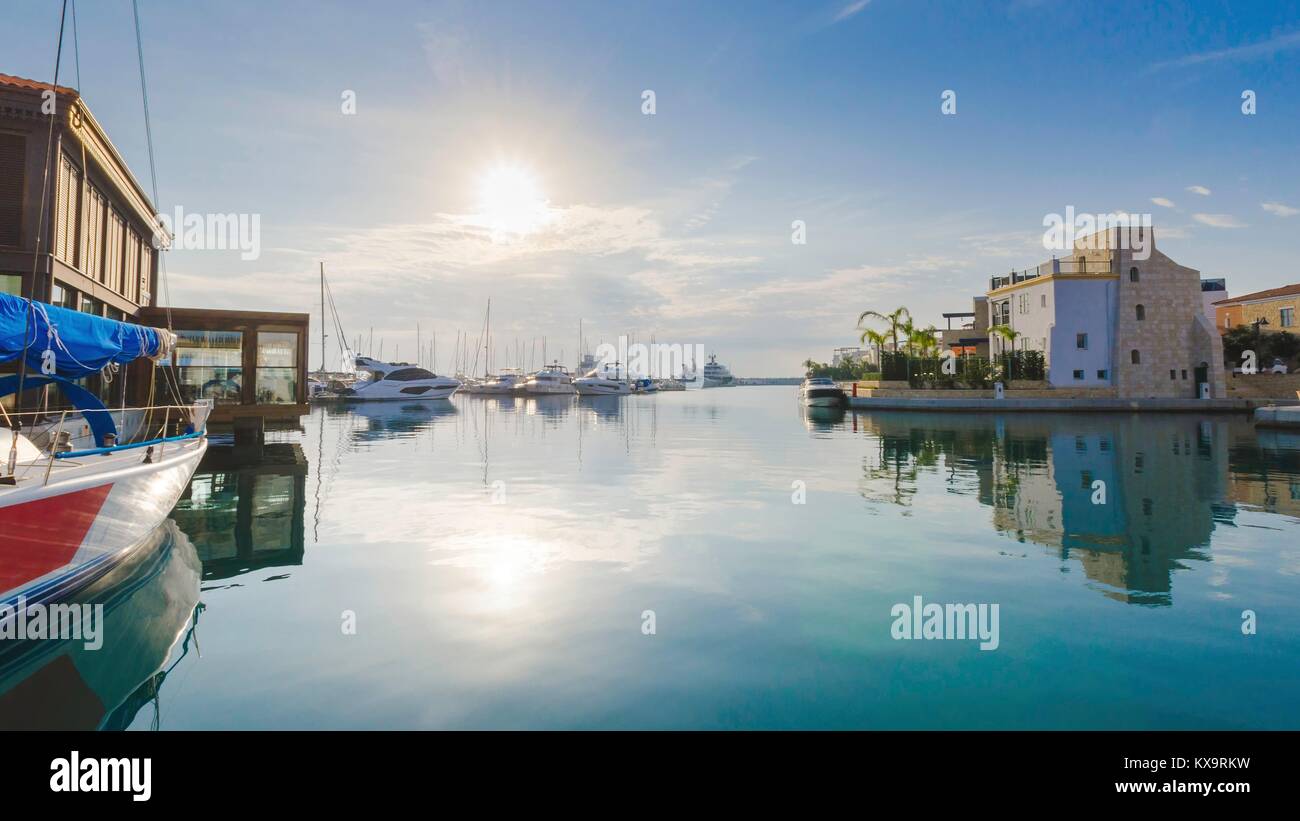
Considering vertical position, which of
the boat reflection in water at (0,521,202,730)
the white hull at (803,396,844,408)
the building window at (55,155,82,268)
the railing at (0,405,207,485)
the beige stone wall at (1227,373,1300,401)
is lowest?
the boat reflection in water at (0,521,202,730)

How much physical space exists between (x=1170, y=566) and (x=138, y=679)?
1235 centimetres

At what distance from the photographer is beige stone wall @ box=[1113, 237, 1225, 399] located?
51438 millimetres

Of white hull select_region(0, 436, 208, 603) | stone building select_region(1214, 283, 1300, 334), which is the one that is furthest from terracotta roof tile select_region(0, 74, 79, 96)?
stone building select_region(1214, 283, 1300, 334)

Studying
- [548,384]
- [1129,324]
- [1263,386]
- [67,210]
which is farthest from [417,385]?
[1263,386]

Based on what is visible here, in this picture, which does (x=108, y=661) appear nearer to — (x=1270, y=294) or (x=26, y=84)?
(x=26, y=84)

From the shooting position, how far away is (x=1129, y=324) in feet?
169

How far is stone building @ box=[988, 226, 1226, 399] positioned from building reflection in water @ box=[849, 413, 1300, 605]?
15.9m

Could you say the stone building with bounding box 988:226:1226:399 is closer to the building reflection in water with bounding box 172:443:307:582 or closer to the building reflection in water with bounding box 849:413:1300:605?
the building reflection in water with bounding box 849:413:1300:605

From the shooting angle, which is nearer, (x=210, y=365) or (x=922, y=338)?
(x=210, y=365)

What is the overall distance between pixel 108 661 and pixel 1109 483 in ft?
66.5

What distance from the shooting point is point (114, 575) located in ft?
31.2

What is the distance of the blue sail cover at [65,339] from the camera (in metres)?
9.71

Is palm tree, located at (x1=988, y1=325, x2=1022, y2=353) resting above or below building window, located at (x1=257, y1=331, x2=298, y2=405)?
above

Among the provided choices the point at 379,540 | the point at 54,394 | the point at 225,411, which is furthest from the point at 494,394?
the point at 379,540
